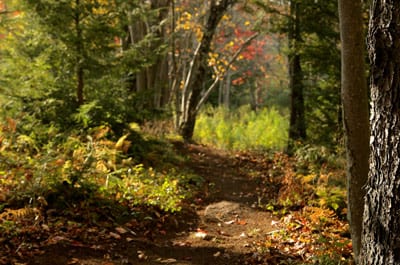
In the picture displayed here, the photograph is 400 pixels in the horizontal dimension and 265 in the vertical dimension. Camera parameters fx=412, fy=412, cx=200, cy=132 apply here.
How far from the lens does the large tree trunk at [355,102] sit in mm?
4258

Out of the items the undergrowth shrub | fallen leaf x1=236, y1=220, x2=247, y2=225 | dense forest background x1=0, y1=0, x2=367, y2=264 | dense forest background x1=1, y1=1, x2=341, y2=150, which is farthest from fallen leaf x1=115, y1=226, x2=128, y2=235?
dense forest background x1=1, y1=1, x2=341, y2=150

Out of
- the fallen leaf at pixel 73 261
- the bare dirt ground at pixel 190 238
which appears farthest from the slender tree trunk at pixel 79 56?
the fallen leaf at pixel 73 261

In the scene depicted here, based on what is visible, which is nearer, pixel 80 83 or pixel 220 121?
pixel 80 83

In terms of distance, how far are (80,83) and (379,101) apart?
269 inches

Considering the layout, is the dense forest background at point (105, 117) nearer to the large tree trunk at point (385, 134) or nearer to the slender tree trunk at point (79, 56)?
the slender tree trunk at point (79, 56)

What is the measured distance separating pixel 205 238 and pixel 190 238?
21 cm

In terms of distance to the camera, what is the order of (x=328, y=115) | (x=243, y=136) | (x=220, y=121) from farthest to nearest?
(x=220, y=121) < (x=243, y=136) < (x=328, y=115)

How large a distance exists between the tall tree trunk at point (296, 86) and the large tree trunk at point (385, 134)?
22.8 feet

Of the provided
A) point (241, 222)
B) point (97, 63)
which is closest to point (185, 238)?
point (241, 222)

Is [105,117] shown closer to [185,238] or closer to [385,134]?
[185,238]

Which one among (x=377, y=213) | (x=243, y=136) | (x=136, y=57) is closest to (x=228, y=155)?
(x=243, y=136)

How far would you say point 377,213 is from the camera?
2869 mm

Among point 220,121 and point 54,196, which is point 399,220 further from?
point 220,121

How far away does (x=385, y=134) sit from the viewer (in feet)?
9.27
